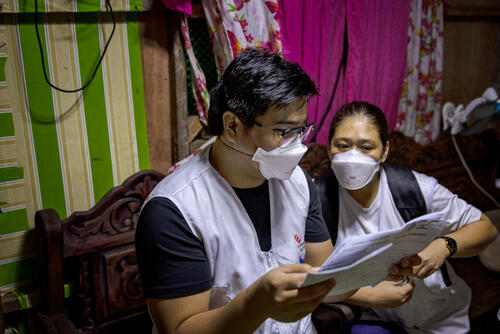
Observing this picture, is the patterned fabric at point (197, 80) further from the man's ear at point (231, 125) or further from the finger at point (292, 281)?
the finger at point (292, 281)

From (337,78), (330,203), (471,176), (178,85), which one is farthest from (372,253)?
(471,176)

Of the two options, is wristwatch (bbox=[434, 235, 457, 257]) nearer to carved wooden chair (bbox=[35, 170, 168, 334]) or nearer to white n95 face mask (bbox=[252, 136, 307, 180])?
white n95 face mask (bbox=[252, 136, 307, 180])

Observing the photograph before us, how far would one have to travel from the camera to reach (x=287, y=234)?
4.59 feet

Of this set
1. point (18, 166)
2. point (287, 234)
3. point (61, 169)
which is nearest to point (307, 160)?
point (287, 234)

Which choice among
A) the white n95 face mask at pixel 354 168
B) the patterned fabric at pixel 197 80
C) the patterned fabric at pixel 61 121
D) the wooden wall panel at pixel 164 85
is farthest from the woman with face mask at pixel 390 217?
the patterned fabric at pixel 61 121

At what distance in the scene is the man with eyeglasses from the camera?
42.5 inches

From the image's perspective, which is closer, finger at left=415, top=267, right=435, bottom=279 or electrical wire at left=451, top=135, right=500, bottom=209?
finger at left=415, top=267, right=435, bottom=279

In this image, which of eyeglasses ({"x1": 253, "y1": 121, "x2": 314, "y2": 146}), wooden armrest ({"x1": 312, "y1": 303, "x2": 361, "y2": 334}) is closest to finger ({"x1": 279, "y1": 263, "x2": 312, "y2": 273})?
eyeglasses ({"x1": 253, "y1": 121, "x2": 314, "y2": 146})

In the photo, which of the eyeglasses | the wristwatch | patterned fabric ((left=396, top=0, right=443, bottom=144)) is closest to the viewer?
the eyeglasses

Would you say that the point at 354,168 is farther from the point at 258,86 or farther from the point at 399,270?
the point at 258,86

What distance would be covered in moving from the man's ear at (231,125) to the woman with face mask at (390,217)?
2.14 feet

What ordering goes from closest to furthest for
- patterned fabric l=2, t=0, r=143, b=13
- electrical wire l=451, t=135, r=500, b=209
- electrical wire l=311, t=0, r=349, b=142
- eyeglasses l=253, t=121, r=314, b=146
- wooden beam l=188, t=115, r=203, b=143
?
1. eyeglasses l=253, t=121, r=314, b=146
2. patterned fabric l=2, t=0, r=143, b=13
3. wooden beam l=188, t=115, r=203, b=143
4. electrical wire l=311, t=0, r=349, b=142
5. electrical wire l=451, t=135, r=500, b=209

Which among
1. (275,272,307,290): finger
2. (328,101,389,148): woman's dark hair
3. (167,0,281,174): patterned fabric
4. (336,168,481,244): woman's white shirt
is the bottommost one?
(336,168,481,244): woman's white shirt

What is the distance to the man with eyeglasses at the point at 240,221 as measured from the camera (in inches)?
42.5
